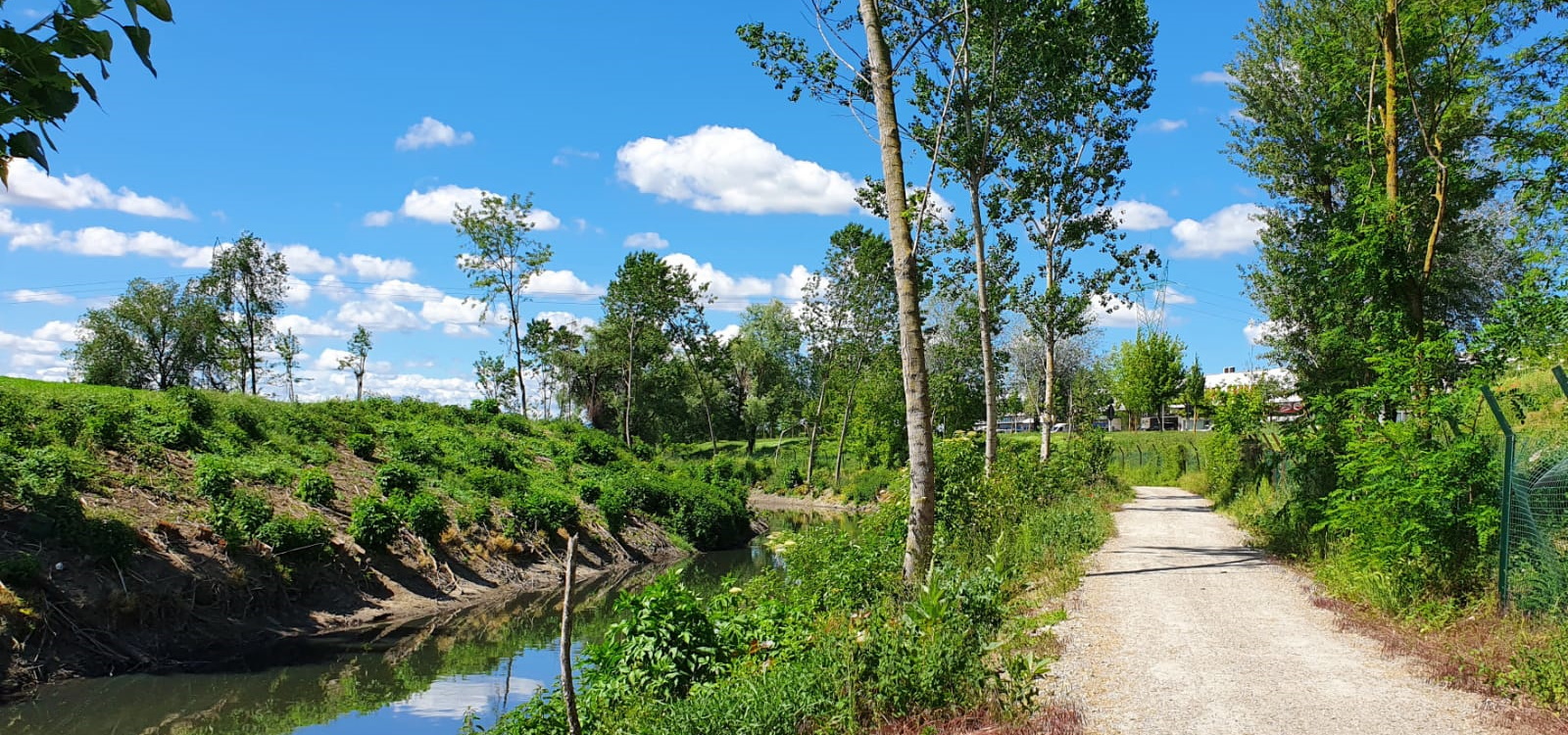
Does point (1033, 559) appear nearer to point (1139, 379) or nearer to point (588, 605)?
point (588, 605)

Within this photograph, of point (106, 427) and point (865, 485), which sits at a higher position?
point (106, 427)

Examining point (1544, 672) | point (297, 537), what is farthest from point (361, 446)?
point (1544, 672)

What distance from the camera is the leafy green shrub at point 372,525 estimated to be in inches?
730

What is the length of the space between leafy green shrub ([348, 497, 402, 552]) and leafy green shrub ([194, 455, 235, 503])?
2.33 metres

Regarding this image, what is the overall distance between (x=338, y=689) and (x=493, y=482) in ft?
39.1

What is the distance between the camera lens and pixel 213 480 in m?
17.2

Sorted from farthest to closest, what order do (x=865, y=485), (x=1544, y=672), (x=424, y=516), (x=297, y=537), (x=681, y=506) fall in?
(x=865, y=485)
(x=681, y=506)
(x=424, y=516)
(x=297, y=537)
(x=1544, y=672)

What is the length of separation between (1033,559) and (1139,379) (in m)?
47.2

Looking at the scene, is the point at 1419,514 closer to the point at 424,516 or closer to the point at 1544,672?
the point at 1544,672

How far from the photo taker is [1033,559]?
1280 centimetres

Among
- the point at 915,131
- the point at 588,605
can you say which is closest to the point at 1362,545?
the point at 915,131

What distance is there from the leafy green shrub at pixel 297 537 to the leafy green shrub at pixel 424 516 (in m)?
2.43

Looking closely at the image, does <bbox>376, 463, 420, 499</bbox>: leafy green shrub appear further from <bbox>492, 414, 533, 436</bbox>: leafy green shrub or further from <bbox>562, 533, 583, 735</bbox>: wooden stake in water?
<bbox>562, 533, 583, 735</bbox>: wooden stake in water

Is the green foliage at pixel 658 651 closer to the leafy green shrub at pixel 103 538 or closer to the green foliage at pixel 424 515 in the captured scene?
the leafy green shrub at pixel 103 538
